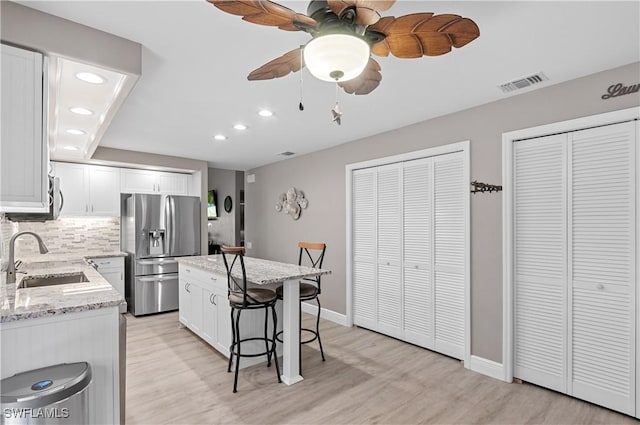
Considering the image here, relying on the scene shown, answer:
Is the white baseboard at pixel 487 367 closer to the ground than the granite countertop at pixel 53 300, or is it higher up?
closer to the ground

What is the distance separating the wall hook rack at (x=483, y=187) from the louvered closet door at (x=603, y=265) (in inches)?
20.7

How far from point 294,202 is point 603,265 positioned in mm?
3794

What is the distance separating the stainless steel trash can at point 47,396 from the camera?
130 centimetres

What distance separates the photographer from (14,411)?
1300mm

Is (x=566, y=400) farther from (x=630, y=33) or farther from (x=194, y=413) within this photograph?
(x=194, y=413)

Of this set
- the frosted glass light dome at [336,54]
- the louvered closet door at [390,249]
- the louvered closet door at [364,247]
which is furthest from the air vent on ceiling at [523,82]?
the frosted glass light dome at [336,54]

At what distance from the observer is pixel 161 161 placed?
17.0 ft

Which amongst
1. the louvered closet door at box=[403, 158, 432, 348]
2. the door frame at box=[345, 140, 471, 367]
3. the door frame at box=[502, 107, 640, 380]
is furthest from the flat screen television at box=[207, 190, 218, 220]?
the door frame at box=[502, 107, 640, 380]

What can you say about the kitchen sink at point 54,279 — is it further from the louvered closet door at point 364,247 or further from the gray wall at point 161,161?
the louvered closet door at point 364,247

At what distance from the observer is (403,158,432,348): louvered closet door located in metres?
3.52

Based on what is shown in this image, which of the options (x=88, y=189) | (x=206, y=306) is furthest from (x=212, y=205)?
(x=206, y=306)

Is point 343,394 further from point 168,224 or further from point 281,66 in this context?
point 168,224

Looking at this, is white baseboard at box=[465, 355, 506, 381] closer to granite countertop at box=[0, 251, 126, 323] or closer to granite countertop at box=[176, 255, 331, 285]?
granite countertop at box=[176, 255, 331, 285]

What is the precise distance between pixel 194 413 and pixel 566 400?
8.99ft
